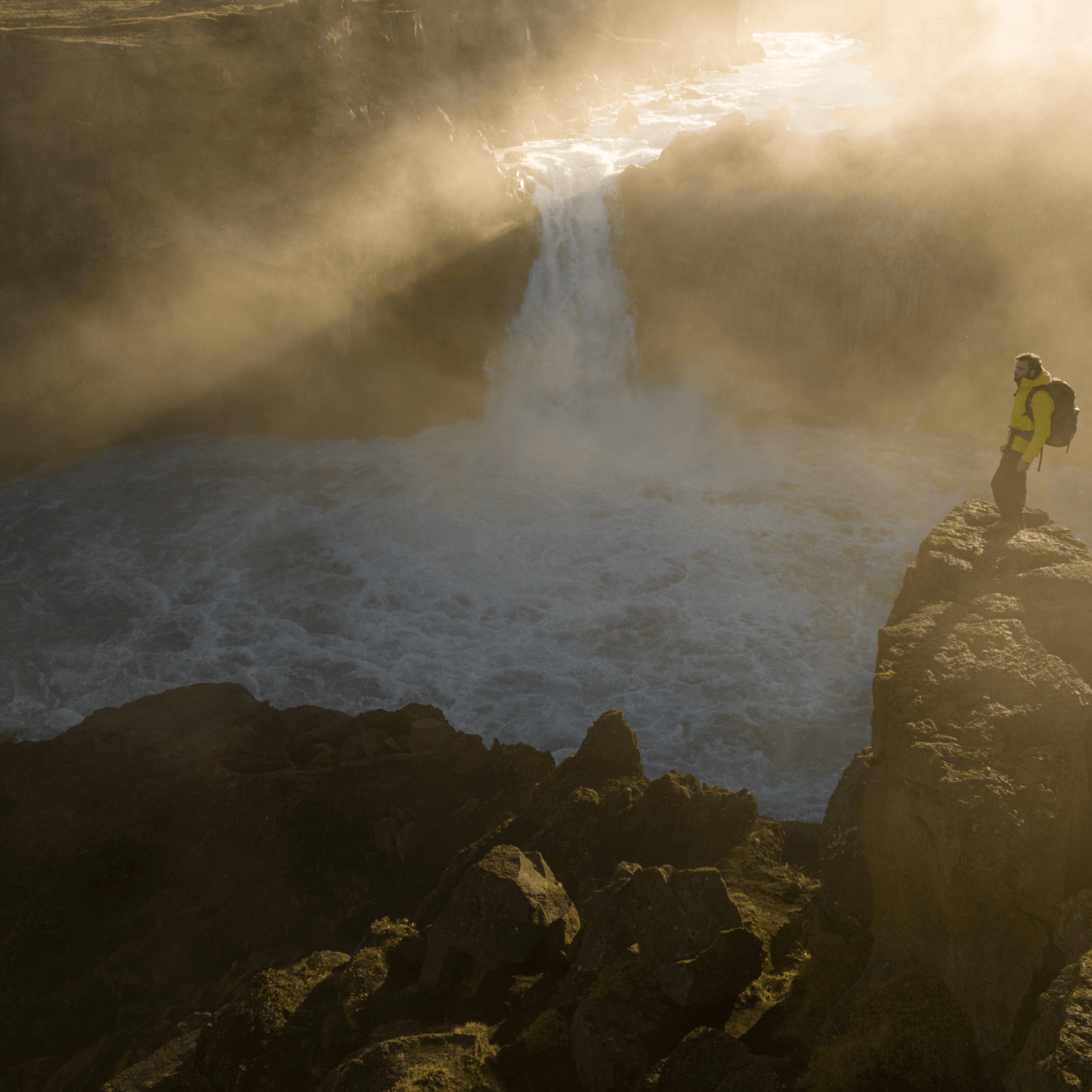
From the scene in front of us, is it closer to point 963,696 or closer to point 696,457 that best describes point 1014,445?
point 963,696

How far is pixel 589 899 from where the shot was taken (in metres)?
9.11

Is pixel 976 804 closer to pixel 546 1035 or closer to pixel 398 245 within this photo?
pixel 546 1035

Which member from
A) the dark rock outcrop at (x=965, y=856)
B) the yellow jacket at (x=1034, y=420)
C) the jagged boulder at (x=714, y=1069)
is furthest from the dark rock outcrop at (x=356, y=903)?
the yellow jacket at (x=1034, y=420)

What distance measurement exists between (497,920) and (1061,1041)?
5264 millimetres

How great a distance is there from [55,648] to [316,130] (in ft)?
65.3

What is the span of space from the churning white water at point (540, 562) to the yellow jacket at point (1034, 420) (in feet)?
26.3

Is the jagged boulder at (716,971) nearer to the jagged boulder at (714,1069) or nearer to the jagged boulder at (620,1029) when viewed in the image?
the jagged boulder at (620,1029)

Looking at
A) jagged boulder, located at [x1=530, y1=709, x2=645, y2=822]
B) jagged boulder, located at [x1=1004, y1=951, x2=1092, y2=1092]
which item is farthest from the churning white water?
jagged boulder, located at [x1=1004, y1=951, x2=1092, y2=1092]

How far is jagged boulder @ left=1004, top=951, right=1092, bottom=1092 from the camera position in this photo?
5.02 meters

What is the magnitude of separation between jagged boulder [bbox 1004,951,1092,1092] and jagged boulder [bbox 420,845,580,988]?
4603 mm

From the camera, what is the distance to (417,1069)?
6941 mm

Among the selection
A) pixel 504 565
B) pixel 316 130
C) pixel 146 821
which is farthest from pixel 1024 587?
pixel 316 130

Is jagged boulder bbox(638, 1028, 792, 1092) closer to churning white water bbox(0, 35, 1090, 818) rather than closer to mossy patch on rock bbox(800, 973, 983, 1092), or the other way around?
mossy patch on rock bbox(800, 973, 983, 1092)

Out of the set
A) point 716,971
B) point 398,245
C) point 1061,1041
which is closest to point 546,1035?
point 716,971
